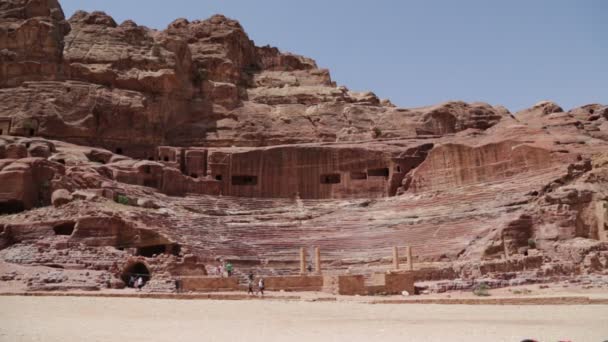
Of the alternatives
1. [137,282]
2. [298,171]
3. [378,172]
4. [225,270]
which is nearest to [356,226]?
[378,172]

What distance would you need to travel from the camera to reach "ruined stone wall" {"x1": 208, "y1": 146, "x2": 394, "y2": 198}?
161 ft

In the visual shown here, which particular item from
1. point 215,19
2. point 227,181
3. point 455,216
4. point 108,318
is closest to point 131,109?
point 227,181

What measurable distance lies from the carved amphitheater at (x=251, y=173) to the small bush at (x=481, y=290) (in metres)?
2.02

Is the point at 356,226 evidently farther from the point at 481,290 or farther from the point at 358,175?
the point at 481,290

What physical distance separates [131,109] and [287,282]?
29.5m

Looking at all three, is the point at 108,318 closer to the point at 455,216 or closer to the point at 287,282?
the point at 287,282

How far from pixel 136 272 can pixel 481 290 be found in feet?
55.8

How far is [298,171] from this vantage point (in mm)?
49844

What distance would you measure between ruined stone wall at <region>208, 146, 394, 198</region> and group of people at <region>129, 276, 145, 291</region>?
1764 centimetres

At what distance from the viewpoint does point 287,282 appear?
30.1m

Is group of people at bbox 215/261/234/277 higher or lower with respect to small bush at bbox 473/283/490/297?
higher

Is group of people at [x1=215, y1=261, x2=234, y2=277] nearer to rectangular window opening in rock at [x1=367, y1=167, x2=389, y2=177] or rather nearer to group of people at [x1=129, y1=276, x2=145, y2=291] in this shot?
group of people at [x1=129, y1=276, x2=145, y2=291]

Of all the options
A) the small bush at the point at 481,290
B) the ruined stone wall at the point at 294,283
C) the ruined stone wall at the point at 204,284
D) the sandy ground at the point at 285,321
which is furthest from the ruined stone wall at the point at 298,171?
the sandy ground at the point at 285,321

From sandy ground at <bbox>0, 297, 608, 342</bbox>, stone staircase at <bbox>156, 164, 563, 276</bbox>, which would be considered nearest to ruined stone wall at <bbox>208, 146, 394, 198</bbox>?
stone staircase at <bbox>156, 164, 563, 276</bbox>
